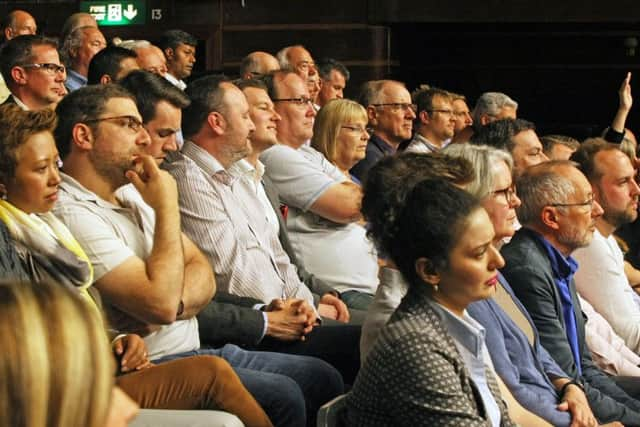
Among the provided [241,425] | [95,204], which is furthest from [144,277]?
[241,425]

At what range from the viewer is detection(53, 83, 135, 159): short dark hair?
3.31 metres

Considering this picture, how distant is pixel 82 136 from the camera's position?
3312 millimetres

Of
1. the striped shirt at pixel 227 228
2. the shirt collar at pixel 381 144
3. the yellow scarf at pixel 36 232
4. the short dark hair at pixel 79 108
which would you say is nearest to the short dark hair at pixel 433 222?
the yellow scarf at pixel 36 232

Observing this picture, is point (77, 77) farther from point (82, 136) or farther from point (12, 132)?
point (12, 132)

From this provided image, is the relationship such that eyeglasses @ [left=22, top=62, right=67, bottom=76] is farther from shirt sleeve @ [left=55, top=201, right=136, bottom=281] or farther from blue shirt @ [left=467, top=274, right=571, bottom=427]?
blue shirt @ [left=467, top=274, right=571, bottom=427]

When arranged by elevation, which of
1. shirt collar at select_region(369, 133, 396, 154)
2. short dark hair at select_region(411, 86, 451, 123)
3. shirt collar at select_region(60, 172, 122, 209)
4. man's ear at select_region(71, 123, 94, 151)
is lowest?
shirt collar at select_region(369, 133, 396, 154)

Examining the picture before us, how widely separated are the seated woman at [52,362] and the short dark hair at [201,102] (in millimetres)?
2877

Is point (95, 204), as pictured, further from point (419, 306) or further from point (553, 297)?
point (553, 297)

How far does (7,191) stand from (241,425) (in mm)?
735

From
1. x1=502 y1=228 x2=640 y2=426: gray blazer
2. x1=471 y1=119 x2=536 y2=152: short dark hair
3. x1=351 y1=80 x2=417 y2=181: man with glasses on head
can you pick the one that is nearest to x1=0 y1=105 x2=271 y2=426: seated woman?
x1=502 y1=228 x2=640 y2=426: gray blazer

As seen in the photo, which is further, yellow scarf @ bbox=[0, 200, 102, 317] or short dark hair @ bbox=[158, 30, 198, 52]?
short dark hair @ bbox=[158, 30, 198, 52]

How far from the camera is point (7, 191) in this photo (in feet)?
9.50

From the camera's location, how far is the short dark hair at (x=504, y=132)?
208 inches

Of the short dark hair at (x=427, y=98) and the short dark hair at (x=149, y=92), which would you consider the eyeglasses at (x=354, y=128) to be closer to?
the short dark hair at (x=149, y=92)
